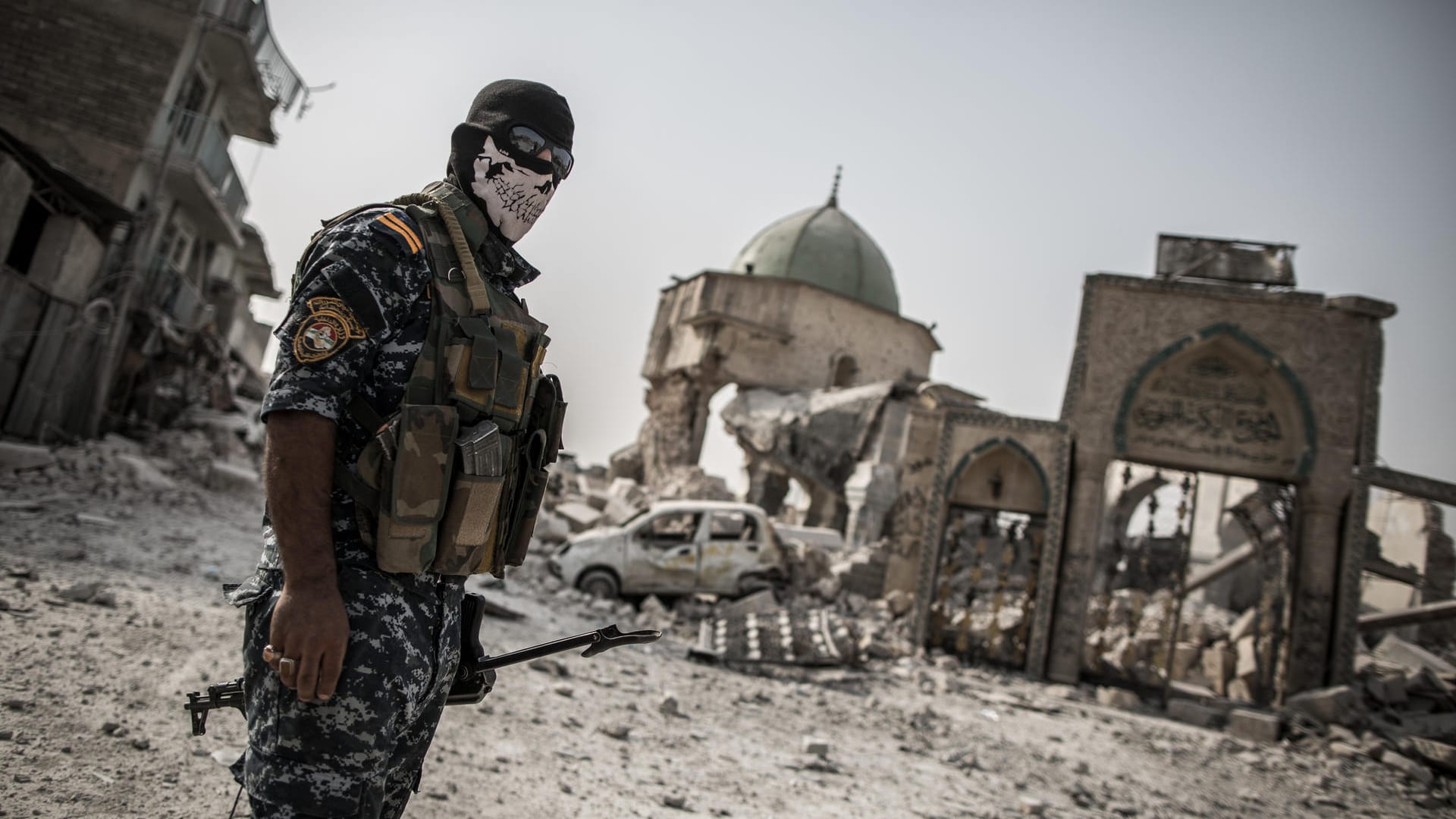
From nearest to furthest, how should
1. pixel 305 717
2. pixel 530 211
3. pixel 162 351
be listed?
pixel 305 717, pixel 530 211, pixel 162 351

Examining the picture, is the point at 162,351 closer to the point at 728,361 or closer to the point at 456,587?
the point at 728,361

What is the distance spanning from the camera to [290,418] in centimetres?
161

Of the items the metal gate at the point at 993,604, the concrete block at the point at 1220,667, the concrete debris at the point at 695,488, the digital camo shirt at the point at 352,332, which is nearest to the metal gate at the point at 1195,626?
the concrete block at the point at 1220,667

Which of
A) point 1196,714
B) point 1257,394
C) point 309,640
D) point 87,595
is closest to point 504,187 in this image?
point 309,640

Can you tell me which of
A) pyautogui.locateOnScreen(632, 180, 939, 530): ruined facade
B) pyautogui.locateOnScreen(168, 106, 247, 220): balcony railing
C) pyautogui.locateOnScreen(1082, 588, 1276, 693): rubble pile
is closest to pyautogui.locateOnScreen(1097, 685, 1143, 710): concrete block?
pyautogui.locateOnScreen(1082, 588, 1276, 693): rubble pile

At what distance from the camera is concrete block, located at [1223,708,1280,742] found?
28.4 feet

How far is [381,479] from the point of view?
1708 millimetres

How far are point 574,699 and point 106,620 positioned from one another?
104 inches

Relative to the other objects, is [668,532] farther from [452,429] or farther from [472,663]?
[452,429]

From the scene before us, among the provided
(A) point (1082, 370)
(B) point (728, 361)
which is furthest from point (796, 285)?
(A) point (1082, 370)

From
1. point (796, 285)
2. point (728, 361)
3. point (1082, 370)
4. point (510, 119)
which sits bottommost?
point (510, 119)

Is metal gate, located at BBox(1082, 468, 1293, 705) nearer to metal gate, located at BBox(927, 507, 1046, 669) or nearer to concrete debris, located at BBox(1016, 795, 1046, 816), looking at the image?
metal gate, located at BBox(927, 507, 1046, 669)

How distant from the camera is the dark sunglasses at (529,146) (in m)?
2.04

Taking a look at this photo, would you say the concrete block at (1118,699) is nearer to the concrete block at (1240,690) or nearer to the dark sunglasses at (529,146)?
the concrete block at (1240,690)
